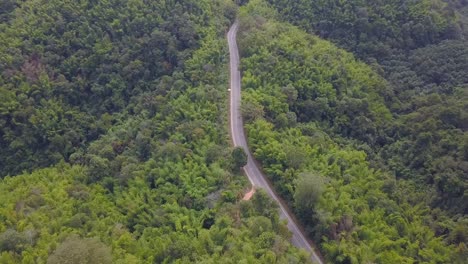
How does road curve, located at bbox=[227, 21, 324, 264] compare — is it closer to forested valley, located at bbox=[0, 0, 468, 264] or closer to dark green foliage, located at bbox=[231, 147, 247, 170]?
forested valley, located at bbox=[0, 0, 468, 264]

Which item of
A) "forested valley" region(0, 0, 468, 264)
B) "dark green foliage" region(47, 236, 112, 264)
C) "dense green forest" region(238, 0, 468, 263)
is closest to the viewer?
"dark green foliage" region(47, 236, 112, 264)

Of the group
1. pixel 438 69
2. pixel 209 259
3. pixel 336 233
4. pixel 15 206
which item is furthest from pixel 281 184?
pixel 438 69

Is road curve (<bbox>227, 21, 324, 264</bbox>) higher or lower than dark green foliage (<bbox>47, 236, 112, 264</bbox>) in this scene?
higher

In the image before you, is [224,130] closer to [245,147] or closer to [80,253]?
[245,147]

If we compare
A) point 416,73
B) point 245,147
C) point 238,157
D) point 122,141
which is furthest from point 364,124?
point 122,141

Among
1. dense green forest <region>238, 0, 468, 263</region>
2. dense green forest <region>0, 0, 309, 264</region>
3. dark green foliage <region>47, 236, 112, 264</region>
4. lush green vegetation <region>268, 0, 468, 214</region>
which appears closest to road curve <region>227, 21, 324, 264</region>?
dense green forest <region>238, 0, 468, 263</region>

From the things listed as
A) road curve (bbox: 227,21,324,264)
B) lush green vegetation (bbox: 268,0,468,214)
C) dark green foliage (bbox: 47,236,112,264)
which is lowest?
dark green foliage (bbox: 47,236,112,264)

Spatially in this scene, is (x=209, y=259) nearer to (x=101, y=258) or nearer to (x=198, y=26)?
(x=101, y=258)

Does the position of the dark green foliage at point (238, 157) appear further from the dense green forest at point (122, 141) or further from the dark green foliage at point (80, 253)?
the dark green foliage at point (80, 253)
